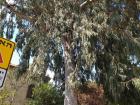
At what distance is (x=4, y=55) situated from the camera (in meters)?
3.44

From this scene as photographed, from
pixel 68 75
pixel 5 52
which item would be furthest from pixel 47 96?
pixel 5 52

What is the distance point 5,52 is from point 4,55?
1.3 inches

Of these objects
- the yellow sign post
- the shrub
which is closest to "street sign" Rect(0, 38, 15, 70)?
the yellow sign post

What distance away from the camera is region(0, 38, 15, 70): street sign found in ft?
11.2

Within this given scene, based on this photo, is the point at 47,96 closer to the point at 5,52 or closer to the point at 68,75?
the point at 68,75

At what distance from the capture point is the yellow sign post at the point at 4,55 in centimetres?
341

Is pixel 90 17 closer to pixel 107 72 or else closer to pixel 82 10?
pixel 82 10

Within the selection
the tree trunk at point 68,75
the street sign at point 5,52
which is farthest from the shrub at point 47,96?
the street sign at point 5,52

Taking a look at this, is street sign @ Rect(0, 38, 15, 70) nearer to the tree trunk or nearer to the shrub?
the tree trunk

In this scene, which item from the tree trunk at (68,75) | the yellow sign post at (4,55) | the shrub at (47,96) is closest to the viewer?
the yellow sign post at (4,55)

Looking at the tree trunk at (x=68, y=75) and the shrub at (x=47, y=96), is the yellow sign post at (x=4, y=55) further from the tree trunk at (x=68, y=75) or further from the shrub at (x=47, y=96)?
the shrub at (x=47, y=96)

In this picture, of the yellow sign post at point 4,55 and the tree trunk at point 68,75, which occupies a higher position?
the tree trunk at point 68,75

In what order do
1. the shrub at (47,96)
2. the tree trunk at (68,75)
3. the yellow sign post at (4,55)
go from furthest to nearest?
the shrub at (47,96)
the tree trunk at (68,75)
the yellow sign post at (4,55)

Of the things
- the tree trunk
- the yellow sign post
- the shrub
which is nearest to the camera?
the yellow sign post
